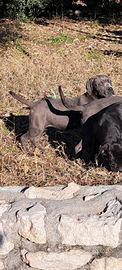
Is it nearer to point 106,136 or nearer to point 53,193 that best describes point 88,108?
point 106,136

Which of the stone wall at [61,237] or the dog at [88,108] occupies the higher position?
the dog at [88,108]

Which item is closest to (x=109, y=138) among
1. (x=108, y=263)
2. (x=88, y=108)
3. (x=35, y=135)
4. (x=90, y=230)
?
(x=88, y=108)

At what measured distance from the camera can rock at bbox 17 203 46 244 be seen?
127 inches

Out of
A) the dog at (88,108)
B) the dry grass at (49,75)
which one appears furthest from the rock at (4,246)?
the dog at (88,108)

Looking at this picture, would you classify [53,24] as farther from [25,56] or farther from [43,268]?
[43,268]

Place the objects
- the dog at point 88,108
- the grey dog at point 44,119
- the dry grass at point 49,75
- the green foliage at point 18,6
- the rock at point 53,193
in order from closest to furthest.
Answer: the rock at point 53,193 < the dry grass at point 49,75 < the dog at point 88,108 < the grey dog at point 44,119 < the green foliage at point 18,6

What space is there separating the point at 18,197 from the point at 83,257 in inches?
37.9

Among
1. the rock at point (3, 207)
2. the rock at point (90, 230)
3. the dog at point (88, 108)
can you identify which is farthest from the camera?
the dog at point (88, 108)

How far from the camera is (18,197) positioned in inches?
142

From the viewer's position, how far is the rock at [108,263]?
3.17 m

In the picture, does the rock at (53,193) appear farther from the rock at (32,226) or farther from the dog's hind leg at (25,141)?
the dog's hind leg at (25,141)

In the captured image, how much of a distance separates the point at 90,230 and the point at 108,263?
365mm

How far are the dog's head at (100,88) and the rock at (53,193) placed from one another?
310cm

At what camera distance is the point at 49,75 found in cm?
878
